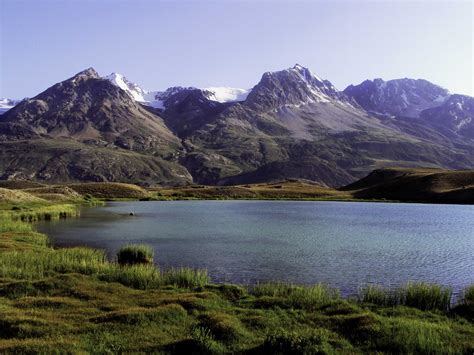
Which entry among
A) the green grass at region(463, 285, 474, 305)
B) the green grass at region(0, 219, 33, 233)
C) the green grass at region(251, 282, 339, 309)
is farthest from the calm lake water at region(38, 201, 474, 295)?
the green grass at region(463, 285, 474, 305)

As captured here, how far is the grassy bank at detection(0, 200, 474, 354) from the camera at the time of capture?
19.2m

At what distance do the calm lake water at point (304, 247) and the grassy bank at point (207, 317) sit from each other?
6.42 metres

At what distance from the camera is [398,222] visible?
90.5 metres

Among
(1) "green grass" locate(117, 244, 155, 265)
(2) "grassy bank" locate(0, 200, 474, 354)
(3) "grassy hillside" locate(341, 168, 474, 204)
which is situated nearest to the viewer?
(2) "grassy bank" locate(0, 200, 474, 354)

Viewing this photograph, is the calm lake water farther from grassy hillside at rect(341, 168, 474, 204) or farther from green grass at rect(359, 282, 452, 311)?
grassy hillside at rect(341, 168, 474, 204)

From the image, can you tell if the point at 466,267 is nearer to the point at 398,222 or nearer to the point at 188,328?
the point at 188,328

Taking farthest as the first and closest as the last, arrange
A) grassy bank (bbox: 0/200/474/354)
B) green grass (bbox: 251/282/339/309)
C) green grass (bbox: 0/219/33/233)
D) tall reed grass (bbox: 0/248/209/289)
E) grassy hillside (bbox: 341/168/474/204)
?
grassy hillside (bbox: 341/168/474/204)
green grass (bbox: 0/219/33/233)
tall reed grass (bbox: 0/248/209/289)
green grass (bbox: 251/282/339/309)
grassy bank (bbox: 0/200/474/354)

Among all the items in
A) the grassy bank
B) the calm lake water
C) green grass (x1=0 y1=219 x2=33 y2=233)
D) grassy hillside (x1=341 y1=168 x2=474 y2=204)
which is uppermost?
grassy hillside (x1=341 y1=168 x2=474 y2=204)

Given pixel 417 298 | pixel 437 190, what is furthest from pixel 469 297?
pixel 437 190

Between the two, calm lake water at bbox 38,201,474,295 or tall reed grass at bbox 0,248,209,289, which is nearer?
tall reed grass at bbox 0,248,209,289

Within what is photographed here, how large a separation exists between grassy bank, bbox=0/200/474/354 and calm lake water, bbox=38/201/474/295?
21.1ft

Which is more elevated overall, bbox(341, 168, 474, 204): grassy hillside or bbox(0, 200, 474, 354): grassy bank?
bbox(341, 168, 474, 204): grassy hillside

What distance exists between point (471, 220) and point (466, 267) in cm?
5751

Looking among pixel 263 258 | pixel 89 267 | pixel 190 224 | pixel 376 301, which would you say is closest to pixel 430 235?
pixel 263 258
